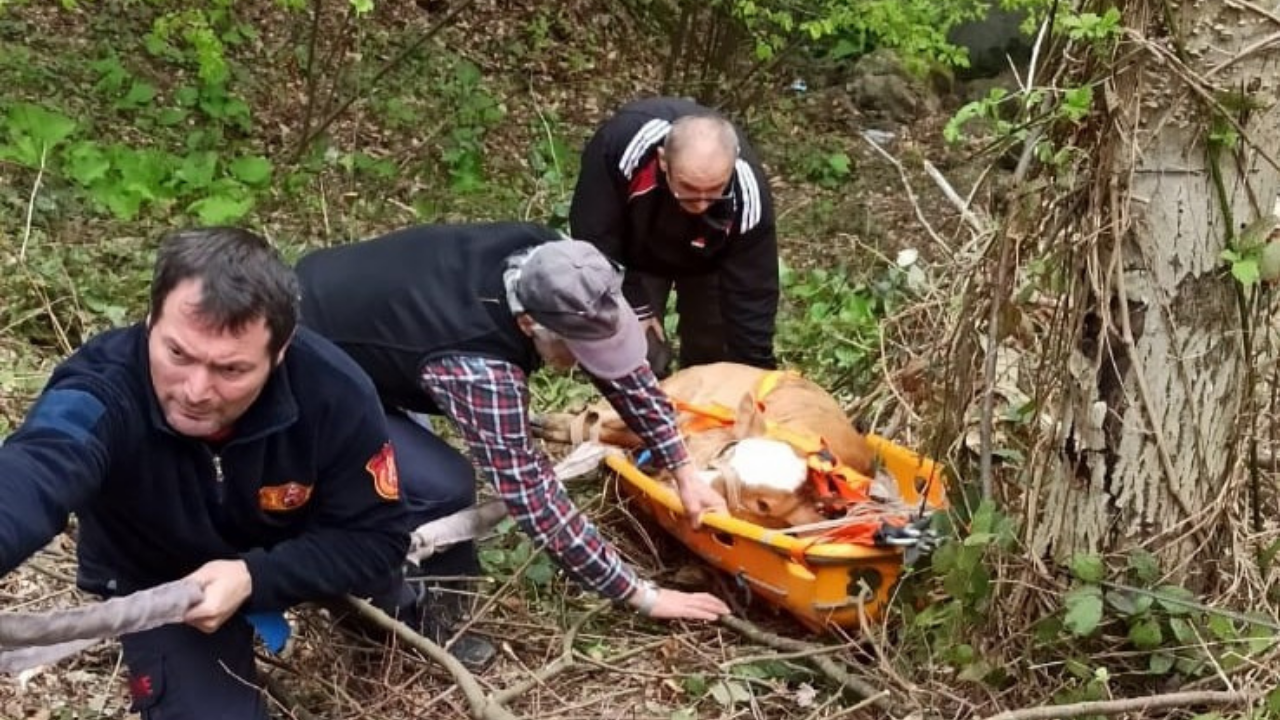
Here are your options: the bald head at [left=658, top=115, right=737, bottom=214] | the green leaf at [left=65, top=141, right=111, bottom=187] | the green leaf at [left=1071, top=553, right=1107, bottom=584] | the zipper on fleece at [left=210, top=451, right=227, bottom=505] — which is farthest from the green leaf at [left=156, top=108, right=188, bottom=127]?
the green leaf at [left=1071, top=553, right=1107, bottom=584]

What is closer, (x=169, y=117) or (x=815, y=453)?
(x=815, y=453)

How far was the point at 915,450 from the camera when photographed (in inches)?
164

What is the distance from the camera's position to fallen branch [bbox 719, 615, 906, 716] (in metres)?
3.31

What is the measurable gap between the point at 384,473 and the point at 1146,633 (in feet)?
5.17

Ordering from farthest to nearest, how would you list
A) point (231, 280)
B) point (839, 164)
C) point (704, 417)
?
point (839, 164) < point (704, 417) < point (231, 280)

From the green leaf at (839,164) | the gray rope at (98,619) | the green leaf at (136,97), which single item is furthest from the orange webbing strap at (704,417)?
the green leaf at (839,164)

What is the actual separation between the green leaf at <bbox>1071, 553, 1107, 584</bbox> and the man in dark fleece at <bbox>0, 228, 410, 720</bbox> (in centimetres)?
138

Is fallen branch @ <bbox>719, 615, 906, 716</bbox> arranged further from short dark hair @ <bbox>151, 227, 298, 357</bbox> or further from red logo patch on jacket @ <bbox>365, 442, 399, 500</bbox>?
short dark hair @ <bbox>151, 227, 298, 357</bbox>

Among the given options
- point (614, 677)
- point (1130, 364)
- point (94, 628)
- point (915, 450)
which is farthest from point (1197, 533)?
point (94, 628)

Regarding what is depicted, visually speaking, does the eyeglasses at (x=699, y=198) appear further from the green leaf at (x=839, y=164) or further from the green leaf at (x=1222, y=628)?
the green leaf at (x=839, y=164)

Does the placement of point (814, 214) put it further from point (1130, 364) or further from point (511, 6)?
point (1130, 364)

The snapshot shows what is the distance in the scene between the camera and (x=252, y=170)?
7.55m

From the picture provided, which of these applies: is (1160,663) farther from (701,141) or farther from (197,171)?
(197,171)

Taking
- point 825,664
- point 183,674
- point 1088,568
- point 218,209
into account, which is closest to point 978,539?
point 1088,568
